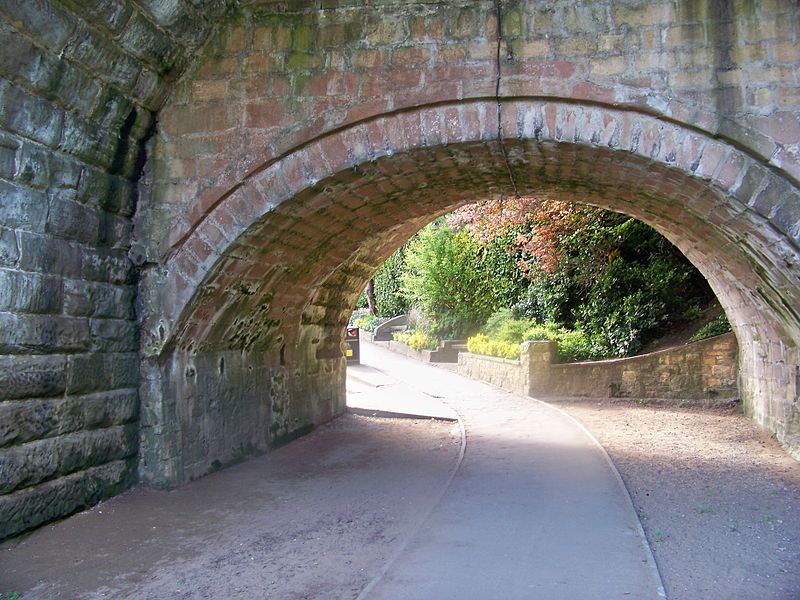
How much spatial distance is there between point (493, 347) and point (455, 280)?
221 inches

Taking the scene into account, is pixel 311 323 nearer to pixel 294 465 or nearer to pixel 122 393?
pixel 294 465

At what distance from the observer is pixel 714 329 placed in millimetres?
13398

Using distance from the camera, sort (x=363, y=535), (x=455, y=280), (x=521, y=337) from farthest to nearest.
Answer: (x=455, y=280) → (x=521, y=337) → (x=363, y=535)

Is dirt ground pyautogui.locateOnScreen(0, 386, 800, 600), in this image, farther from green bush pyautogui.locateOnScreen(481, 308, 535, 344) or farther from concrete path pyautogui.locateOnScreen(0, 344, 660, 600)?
green bush pyautogui.locateOnScreen(481, 308, 535, 344)

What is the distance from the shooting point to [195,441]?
7250 millimetres

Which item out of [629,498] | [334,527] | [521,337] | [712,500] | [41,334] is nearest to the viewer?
[41,334]

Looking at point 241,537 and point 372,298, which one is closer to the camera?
point 241,537

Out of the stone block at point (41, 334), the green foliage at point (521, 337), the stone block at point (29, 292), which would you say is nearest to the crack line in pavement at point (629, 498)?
the green foliage at point (521, 337)

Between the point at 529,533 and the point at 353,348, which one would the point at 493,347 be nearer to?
the point at 353,348

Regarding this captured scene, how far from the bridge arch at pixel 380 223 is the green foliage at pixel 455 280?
1139 centimetres

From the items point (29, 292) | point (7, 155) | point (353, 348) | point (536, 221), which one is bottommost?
point (353, 348)

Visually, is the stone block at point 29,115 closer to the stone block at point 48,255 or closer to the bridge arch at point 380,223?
the stone block at point 48,255

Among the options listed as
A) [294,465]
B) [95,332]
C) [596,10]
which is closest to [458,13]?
[596,10]

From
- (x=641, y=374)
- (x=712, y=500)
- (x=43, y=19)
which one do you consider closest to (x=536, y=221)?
(x=641, y=374)
